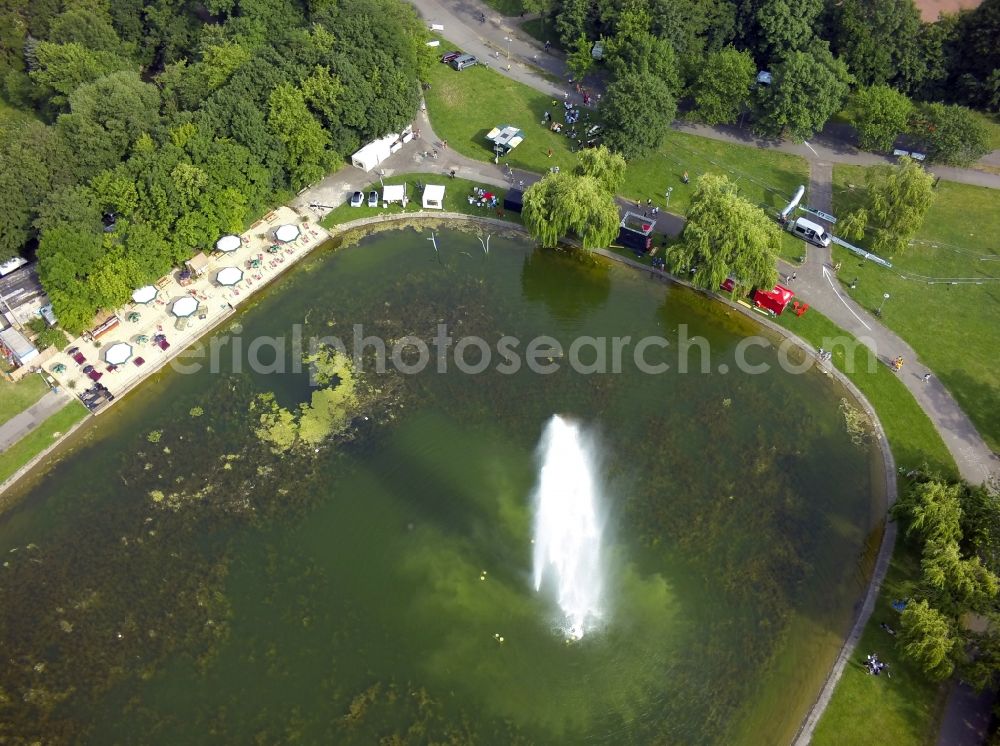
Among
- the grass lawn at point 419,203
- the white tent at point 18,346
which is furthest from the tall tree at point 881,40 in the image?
the white tent at point 18,346

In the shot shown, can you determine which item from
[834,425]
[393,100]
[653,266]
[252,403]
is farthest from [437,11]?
[834,425]

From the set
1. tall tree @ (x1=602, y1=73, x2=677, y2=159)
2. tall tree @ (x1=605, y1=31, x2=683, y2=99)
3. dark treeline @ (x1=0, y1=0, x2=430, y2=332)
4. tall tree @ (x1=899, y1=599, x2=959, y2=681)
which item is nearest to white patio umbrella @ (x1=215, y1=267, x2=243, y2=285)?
dark treeline @ (x1=0, y1=0, x2=430, y2=332)

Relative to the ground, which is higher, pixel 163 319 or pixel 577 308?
pixel 577 308

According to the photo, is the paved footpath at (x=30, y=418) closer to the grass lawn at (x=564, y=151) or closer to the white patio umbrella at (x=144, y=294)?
the white patio umbrella at (x=144, y=294)

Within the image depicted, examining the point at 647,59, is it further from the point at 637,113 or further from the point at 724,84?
the point at 637,113

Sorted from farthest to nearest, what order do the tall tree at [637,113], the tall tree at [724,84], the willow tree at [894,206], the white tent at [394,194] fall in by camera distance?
the tall tree at [724,84] → the white tent at [394,194] → the tall tree at [637,113] → the willow tree at [894,206]

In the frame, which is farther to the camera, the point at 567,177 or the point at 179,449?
the point at 567,177

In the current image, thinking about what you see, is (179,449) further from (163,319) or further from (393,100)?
(393,100)
